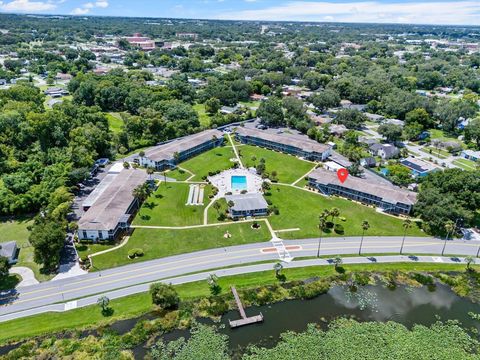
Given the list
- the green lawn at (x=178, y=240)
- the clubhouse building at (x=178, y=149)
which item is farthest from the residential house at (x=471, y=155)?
the clubhouse building at (x=178, y=149)

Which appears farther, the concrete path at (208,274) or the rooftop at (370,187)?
the rooftop at (370,187)

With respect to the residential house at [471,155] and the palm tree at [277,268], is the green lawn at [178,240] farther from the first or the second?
the residential house at [471,155]

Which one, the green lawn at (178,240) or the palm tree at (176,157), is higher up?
the palm tree at (176,157)

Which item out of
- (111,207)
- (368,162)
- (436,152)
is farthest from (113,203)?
(436,152)

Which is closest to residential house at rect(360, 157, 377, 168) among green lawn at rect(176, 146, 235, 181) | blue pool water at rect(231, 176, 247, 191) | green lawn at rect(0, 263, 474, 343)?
blue pool water at rect(231, 176, 247, 191)

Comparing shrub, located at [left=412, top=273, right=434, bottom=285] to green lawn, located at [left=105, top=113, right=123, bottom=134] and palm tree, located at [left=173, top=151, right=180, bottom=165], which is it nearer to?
palm tree, located at [left=173, top=151, right=180, bottom=165]
